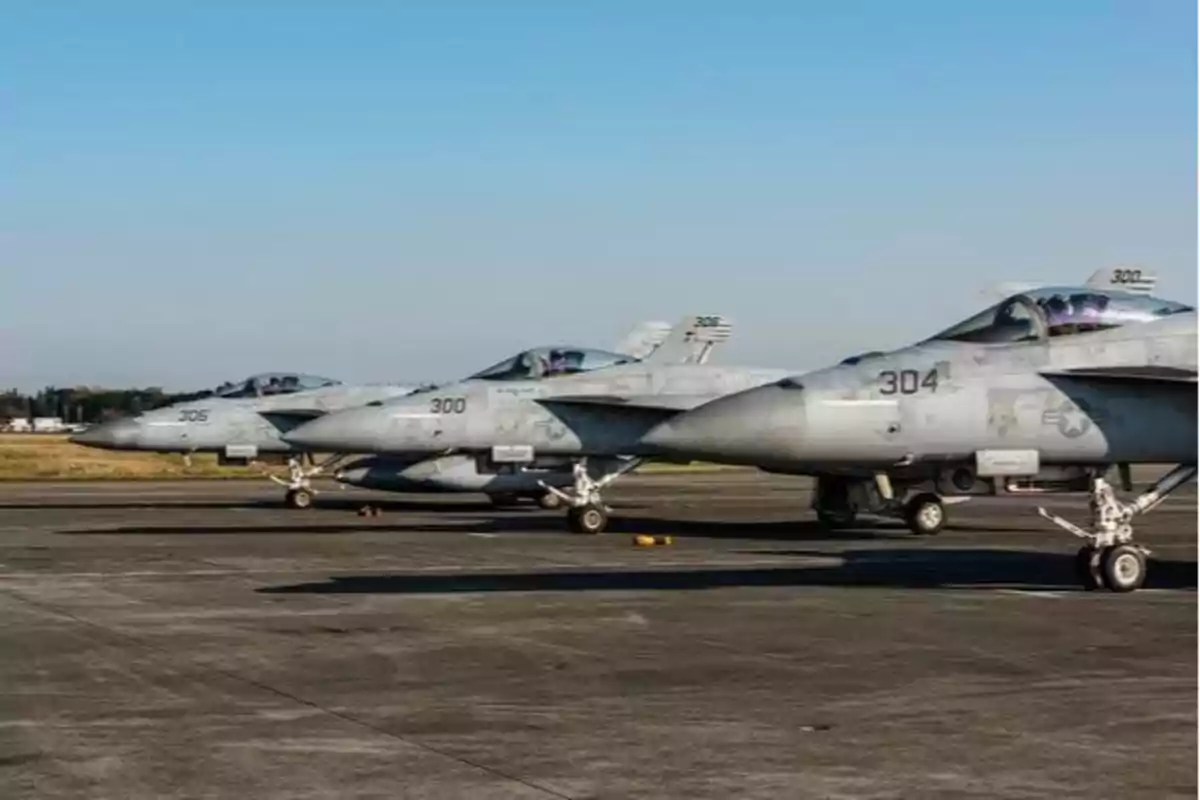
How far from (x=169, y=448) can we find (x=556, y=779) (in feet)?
94.8

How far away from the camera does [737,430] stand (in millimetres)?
13852

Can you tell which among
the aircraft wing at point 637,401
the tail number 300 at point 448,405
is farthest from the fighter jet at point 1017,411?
the tail number 300 at point 448,405

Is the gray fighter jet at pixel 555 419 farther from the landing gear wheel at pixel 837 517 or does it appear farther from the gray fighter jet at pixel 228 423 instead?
the gray fighter jet at pixel 228 423

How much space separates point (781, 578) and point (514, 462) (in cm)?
1113

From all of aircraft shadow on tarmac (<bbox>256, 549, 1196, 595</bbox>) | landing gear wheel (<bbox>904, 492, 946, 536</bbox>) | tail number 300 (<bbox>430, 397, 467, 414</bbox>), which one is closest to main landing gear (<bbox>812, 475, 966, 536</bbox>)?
landing gear wheel (<bbox>904, 492, 946, 536</bbox>)

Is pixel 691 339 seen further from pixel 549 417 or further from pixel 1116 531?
pixel 1116 531

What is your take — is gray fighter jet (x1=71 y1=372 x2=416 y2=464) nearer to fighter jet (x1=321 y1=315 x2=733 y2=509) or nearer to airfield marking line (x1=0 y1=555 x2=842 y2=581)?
fighter jet (x1=321 y1=315 x2=733 y2=509)

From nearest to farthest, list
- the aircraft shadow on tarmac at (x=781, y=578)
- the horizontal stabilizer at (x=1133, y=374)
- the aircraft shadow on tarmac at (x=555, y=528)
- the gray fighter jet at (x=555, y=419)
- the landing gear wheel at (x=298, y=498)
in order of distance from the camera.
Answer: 1. the horizontal stabilizer at (x=1133, y=374)
2. the aircraft shadow on tarmac at (x=781, y=578)
3. the aircraft shadow on tarmac at (x=555, y=528)
4. the gray fighter jet at (x=555, y=419)
5. the landing gear wheel at (x=298, y=498)

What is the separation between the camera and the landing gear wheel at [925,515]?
25312mm

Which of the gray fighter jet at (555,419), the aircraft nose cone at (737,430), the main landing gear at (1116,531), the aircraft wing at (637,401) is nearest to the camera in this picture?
the aircraft nose cone at (737,430)

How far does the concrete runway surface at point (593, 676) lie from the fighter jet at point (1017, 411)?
1.04m

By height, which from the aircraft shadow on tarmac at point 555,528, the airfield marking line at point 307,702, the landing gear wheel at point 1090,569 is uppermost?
the landing gear wheel at point 1090,569

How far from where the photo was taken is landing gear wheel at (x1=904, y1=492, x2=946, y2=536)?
25.3 metres

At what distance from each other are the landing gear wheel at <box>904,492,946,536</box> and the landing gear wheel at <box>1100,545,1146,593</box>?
1051cm
